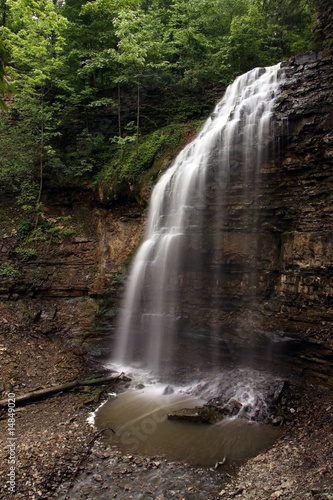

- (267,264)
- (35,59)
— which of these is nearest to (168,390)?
(267,264)

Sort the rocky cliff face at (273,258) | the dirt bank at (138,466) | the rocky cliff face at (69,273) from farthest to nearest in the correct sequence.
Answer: the rocky cliff face at (69,273), the rocky cliff face at (273,258), the dirt bank at (138,466)

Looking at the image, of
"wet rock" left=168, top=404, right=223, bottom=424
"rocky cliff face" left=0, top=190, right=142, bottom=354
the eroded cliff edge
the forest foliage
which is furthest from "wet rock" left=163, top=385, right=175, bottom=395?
the forest foliage

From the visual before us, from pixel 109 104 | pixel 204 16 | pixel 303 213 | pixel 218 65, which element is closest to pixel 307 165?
pixel 303 213

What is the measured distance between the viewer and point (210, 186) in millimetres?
10023

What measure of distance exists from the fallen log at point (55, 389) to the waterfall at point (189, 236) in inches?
48.6

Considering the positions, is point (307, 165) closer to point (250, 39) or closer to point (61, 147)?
point (250, 39)

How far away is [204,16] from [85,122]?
26.5 ft

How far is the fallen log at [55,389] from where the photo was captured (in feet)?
25.6

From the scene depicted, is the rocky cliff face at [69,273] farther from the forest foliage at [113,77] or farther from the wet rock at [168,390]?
the wet rock at [168,390]

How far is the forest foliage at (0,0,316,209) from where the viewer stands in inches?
496

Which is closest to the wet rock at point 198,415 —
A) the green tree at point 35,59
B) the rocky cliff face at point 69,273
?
the rocky cliff face at point 69,273

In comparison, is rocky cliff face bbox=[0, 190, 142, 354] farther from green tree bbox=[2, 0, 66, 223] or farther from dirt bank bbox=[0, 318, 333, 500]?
dirt bank bbox=[0, 318, 333, 500]

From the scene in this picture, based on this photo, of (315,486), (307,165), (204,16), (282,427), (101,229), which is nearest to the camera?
(315,486)

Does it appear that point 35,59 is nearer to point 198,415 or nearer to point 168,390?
point 168,390
